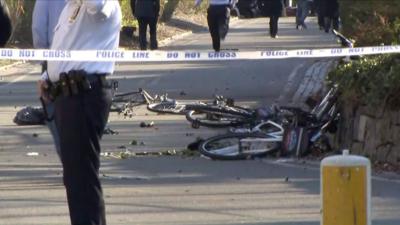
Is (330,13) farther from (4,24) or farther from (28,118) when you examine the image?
(4,24)

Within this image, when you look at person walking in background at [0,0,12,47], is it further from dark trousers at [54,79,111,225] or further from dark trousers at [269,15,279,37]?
dark trousers at [269,15,279,37]

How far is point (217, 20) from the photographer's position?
22156 mm

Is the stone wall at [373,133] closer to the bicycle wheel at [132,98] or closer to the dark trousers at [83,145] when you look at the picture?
the dark trousers at [83,145]

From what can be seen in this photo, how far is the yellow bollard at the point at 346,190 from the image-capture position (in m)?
6.21

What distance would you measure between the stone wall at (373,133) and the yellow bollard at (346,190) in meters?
4.54

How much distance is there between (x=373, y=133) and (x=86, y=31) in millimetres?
4904

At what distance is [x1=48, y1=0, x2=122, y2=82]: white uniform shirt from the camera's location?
661 centimetres

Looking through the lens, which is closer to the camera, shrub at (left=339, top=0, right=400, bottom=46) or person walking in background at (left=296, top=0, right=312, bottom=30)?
shrub at (left=339, top=0, right=400, bottom=46)

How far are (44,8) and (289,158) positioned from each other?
12.1 feet

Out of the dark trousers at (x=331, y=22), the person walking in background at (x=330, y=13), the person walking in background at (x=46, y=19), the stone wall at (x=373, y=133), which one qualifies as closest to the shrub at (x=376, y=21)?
the stone wall at (x=373, y=133)

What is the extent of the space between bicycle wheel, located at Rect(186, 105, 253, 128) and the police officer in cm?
677

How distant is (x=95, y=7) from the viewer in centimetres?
652

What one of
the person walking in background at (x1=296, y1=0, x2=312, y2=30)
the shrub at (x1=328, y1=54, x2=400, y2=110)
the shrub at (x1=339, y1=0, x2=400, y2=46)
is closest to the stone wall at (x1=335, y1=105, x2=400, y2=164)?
the shrub at (x1=328, y1=54, x2=400, y2=110)

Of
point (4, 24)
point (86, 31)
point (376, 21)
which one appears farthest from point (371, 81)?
point (86, 31)
